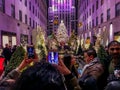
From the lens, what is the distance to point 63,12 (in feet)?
297

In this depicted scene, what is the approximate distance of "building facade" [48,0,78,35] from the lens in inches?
3450

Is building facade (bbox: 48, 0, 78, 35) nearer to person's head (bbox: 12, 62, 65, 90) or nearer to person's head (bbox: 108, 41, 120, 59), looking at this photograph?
person's head (bbox: 108, 41, 120, 59)

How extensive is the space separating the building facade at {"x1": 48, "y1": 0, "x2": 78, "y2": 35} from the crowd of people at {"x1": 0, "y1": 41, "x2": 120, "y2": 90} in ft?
268

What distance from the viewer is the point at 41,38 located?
1255 cm

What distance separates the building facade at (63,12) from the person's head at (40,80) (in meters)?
84.4

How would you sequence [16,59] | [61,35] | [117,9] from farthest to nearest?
[117,9] → [61,35] → [16,59]

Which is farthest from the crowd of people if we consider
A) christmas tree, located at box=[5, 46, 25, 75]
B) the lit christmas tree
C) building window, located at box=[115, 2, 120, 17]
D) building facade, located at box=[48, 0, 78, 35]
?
building facade, located at box=[48, 0, 78, 35]

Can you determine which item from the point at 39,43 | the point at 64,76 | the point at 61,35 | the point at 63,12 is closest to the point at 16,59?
the point at 64,76

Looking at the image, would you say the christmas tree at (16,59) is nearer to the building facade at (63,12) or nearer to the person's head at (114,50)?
the person's head at (114,50)

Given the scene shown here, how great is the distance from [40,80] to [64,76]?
1.82 m

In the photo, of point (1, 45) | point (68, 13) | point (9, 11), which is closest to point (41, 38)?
point (1, 45)

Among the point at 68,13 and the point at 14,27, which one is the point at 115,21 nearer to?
the point at 14,27

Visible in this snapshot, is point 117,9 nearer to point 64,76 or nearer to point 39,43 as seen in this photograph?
point 39,43

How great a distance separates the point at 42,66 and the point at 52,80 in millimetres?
127
